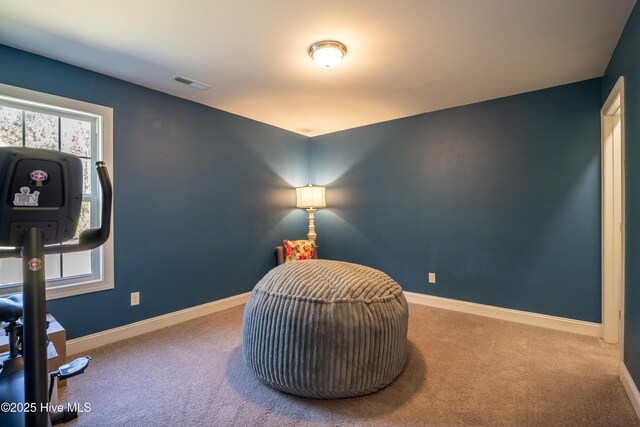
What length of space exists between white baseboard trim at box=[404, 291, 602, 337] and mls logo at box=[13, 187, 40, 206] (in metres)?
3.70

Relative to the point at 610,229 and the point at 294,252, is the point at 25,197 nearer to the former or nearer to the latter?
the point at 294,252

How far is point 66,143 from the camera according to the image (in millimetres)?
2592

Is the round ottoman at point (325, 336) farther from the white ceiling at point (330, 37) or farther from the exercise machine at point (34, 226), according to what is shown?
the white ceiling at point (330, 37)

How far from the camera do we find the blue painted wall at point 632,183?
71.0 inches

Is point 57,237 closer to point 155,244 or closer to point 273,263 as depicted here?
point 155,244

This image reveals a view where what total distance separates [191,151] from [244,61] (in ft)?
4.23

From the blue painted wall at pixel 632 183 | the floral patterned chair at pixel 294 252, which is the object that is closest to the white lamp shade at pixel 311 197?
the floral patterned chair at pixel 294 252

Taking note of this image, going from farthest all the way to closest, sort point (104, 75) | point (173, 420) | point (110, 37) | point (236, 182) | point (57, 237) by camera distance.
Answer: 1. point (236, 182)
2. point (104, 75)
3. point (110, 37)
4. point (173, 420)
5. point (57, 237)

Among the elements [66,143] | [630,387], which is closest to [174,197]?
[66,143]

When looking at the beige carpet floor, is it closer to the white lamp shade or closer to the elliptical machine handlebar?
the elliptical machine handlebar

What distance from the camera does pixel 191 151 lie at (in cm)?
336

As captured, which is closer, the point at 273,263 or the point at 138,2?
the point at 138,2

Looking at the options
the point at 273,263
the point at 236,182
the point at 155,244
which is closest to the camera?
the point at 155,244

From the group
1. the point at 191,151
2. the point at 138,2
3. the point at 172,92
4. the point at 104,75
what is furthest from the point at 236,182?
the point at 138,2
